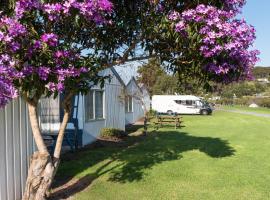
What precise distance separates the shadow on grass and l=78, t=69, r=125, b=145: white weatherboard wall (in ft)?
5.13

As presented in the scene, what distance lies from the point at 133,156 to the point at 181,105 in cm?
3618

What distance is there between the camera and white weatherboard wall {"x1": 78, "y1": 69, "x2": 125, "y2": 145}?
56.9ft

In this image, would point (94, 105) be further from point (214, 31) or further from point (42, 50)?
point (42, 50)

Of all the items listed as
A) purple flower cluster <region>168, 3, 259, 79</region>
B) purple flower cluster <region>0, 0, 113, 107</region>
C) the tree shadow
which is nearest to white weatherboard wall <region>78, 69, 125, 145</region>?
the tree shadow

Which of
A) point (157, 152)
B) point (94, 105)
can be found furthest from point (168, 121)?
point (157, 152)

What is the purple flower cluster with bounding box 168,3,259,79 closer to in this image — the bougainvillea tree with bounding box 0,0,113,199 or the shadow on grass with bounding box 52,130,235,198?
the bougainvillea tree with bounding box 0,0,113,199

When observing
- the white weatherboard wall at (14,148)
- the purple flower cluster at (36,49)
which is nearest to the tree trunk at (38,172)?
the white weatherboard wall at (14,148)

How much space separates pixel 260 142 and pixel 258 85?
9569 cm

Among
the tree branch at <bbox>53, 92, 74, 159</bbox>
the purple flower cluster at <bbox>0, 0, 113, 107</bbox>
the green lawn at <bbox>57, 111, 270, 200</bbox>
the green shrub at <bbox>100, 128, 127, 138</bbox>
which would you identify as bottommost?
the green lawn at <bbox>57, 111, 270, 200</bbox>

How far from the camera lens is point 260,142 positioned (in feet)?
59.6

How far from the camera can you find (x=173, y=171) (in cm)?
1111

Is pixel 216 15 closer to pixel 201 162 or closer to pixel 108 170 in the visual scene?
pixel 108 170

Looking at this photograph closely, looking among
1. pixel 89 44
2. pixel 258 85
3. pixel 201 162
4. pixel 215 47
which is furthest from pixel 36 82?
pixel 258 85

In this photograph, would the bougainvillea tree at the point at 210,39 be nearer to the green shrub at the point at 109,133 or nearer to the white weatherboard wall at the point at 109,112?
the white weatherboard wall at the point at 109,112
